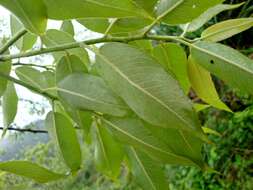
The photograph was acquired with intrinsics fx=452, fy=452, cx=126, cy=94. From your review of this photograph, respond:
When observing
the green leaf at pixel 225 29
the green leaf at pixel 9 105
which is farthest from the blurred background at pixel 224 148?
the green leaf at pixel 225 29

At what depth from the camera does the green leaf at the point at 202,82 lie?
0.36 m

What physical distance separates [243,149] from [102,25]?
5.42 feet

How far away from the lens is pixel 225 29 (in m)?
0.36

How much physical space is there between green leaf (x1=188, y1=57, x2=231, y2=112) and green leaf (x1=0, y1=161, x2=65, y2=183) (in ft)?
0.44

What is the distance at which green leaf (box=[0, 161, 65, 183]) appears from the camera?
354 mm

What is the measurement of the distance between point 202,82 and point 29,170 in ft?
0.51

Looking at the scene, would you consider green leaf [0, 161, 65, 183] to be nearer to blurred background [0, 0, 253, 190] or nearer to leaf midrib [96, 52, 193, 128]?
leaf midrib [96, 52, 193, 128]

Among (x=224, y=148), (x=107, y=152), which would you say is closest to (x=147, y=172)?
(x=107, y=152)

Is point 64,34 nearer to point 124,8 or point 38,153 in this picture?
point 124,8

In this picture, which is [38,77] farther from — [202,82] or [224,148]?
[224,148]

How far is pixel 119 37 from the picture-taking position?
13.2 inches

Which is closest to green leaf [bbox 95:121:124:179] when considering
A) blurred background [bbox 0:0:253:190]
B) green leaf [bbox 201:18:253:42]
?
green leaf [bbox 201:18:253:42]

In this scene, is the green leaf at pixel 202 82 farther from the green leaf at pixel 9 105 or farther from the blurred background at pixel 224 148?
the blurred background at pixel 224 148

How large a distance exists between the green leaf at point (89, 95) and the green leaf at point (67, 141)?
0.22 feet
